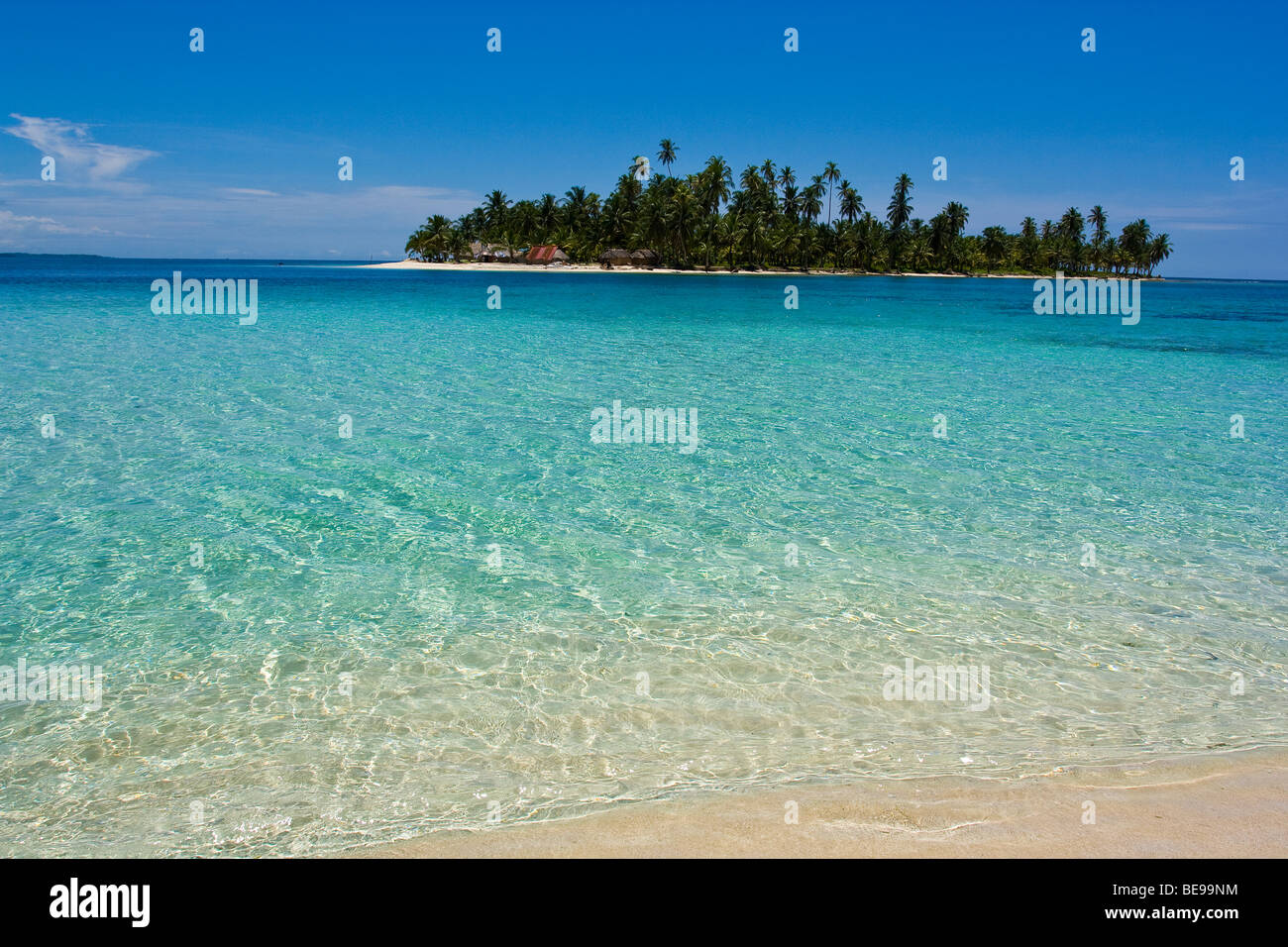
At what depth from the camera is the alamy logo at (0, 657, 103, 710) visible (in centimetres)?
556

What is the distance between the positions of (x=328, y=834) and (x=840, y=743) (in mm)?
3345

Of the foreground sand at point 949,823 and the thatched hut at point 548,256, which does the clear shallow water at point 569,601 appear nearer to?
the foreground sand at point 949,823

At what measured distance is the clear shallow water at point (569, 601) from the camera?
4.95 m

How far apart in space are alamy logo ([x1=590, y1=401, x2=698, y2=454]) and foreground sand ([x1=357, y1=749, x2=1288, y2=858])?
883 centimetres

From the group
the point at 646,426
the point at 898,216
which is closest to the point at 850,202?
the point at 898,216

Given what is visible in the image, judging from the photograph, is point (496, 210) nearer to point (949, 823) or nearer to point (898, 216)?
point (898, 216)

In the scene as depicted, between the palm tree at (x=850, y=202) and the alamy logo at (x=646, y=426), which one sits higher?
the palm tree at (x=850, y=202)

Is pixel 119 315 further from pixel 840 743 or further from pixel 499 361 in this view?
pixel 840 743
